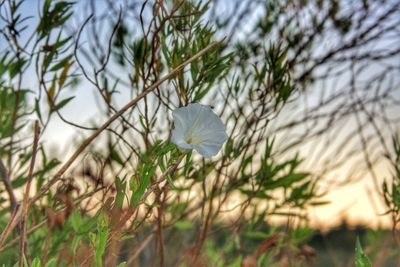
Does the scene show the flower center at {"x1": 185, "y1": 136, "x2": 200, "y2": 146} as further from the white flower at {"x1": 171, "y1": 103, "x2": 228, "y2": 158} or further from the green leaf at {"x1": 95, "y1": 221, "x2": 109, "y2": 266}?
the green leaf at {"x1": 95, "y1": 221, "x2": 109, "y2": 266}

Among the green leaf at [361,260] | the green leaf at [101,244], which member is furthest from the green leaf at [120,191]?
the green leaf at [361,260]

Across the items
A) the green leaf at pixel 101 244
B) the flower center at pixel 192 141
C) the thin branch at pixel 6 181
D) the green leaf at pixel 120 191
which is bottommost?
the green leaf at pixel 101 244

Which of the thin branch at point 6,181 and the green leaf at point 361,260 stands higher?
the thin branch at point 6,181

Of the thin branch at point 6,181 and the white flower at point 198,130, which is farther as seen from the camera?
the thin branch at point 6,181

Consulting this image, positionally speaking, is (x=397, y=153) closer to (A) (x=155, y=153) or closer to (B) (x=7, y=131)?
(A) (x=155, y=153)

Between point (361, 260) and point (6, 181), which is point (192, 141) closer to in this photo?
point (361, 260)

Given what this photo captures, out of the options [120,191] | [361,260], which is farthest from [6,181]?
[361,260]

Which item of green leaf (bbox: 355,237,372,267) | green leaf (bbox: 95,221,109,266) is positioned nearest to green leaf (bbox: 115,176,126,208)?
green leaf (bbox: 95,221,109,266)

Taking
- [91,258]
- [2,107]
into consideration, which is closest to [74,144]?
[2,107]

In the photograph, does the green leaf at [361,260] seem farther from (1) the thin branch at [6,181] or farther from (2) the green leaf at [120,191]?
(1) the thin branch at [6,181]
